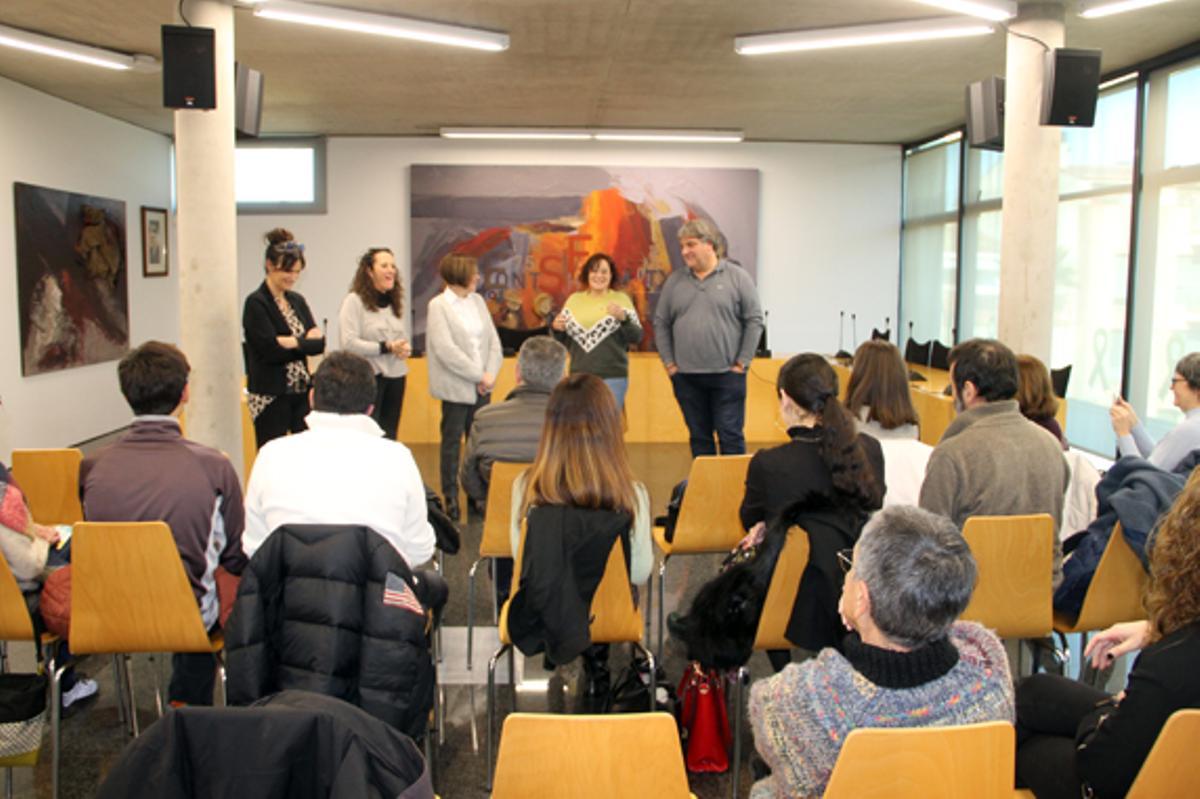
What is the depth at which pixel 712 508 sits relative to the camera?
4047 millimetres

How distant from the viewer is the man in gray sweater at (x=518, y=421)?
401 cm

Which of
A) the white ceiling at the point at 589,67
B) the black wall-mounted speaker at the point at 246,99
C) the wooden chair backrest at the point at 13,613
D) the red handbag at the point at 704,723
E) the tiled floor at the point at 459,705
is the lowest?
the tiled floor at the point at 459,705

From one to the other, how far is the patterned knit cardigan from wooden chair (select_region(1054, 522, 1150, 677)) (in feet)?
4.99

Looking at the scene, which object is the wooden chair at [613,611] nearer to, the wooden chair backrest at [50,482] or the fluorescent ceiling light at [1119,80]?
the wooden chair backrest at [50,482]

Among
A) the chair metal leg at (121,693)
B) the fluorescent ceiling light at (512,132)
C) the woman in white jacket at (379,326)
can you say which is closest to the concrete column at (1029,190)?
the woman in white jacket at (379,326)

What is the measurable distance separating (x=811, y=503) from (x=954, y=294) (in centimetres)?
851

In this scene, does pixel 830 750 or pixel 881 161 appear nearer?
pixel 830 750

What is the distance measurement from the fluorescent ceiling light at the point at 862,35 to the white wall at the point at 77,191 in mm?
5411

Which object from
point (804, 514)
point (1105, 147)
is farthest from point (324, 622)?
point (1105, 147)

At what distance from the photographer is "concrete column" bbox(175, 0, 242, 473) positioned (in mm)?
5551

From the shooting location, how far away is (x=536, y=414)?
4.07m

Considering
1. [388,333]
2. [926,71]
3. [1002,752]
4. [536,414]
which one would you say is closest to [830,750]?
[1002,752]

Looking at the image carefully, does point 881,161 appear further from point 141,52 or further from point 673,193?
point 141,52

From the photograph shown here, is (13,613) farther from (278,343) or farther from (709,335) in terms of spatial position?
(709,335)
